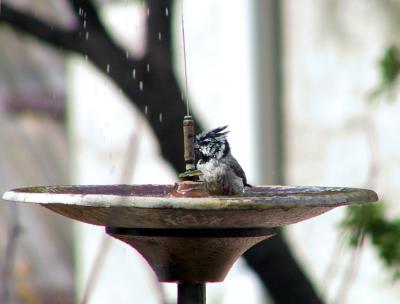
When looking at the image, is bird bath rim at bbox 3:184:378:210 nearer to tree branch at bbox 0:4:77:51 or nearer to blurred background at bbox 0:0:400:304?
blurred background at bbox 0:0:400:304

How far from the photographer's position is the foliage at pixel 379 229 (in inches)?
177

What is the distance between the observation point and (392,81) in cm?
478

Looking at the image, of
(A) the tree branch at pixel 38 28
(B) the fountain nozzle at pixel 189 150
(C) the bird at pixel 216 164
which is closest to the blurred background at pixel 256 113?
(A) the tree branch at pixel 38 28

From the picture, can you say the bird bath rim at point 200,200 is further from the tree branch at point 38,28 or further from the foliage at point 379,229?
the tree branch at point 38,28

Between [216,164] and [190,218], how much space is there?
825 mm

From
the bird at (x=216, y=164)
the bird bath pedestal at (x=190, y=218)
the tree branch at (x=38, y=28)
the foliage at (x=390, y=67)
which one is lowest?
the bird bath pedestal at (x=190, y=218)

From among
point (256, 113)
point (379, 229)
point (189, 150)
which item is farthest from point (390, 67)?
point (189, 150)

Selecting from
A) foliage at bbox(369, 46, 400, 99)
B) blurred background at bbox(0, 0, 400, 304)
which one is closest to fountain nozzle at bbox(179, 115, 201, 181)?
blurred background at bbox(0, 0, 400, 304)

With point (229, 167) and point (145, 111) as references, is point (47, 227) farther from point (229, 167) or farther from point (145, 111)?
point (229, 167)

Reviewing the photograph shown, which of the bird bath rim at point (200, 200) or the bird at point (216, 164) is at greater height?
the bird at point (216, 164)

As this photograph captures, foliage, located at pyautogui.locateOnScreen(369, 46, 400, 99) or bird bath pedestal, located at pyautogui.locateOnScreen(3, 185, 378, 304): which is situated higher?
foliage, located at pyautogui.locateOnScreen(369, 46, 400, 99)

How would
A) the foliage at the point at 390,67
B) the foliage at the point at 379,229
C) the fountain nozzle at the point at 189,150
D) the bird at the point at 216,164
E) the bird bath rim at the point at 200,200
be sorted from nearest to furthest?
the bird bath rim at the point at 200,200 < the fountain nozzle at the point at 189,150 < the bird at the point at 216,164 < the foliage at the point at 379,229 < the foliage at the point at 390,67

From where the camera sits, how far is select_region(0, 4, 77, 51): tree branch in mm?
4516

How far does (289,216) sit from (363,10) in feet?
10.3
